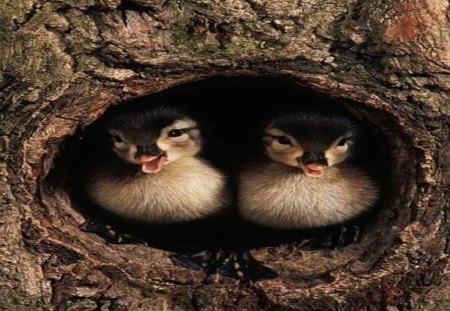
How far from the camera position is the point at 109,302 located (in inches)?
127

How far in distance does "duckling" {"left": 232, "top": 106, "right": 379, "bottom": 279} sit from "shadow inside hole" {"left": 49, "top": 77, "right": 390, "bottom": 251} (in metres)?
0.04

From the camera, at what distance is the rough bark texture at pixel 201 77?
9.49ft

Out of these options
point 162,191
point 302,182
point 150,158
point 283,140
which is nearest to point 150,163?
point 150,158

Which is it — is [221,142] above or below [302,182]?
above

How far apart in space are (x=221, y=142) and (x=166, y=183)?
1.09 ft

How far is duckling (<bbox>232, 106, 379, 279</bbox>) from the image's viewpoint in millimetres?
3592

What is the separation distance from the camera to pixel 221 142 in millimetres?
3996

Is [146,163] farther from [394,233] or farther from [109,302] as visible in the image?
[394,233]

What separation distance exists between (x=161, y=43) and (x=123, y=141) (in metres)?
0.71

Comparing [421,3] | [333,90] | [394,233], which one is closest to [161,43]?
[333,90]

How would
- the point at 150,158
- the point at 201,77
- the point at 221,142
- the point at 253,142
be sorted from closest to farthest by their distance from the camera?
the point at 201,77
the point at 150,158
the point at 253,142
the point at 221,142

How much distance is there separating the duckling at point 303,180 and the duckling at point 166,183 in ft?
0.47

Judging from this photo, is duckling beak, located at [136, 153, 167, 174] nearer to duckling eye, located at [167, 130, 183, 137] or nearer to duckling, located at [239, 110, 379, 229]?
duckling eye, located at [167, 130, 183, 137]

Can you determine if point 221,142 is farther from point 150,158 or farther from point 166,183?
point 150,158
